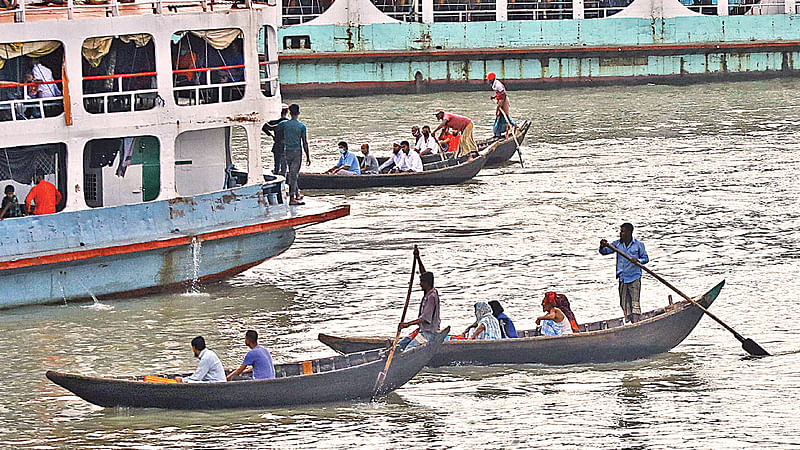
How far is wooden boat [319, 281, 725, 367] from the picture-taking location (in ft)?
48.6

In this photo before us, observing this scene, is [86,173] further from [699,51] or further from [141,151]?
[699,51]

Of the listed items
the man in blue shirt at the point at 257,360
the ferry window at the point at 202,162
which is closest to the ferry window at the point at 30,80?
the ferry window at the point at 202,162

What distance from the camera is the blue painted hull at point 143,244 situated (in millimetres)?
16672

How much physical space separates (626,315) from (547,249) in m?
5.47

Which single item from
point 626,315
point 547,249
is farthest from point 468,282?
point 626,315

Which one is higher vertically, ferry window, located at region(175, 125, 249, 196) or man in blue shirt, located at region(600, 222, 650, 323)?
ferry window, located at region(175, 125, 249, 196)

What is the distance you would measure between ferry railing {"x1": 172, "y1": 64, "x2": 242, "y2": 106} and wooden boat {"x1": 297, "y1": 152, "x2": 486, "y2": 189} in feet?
25.0

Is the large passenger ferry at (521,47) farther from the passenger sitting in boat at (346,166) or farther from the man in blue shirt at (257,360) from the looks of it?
the man in blue shirt at (257,360)

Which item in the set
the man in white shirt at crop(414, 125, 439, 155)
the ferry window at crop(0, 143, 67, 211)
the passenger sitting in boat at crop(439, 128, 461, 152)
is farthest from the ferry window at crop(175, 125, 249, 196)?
the passenger sitting in boat at crop(439, 128, 461, 152)

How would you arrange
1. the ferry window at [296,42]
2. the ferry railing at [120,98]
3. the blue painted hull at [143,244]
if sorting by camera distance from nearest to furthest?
the blue painted hull at [143,244], the ferry railing at [120,98], the ferry window at [296,42]

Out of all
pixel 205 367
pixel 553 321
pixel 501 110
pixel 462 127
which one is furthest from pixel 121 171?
pixel 501 110

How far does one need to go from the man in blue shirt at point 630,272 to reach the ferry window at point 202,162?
5.59 metres

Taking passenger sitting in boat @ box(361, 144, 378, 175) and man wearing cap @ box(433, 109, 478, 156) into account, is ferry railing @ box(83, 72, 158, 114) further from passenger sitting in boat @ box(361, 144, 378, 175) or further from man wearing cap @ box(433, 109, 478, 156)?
man wearing cap @ box(433, 109, 478, 156)

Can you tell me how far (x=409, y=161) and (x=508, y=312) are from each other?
9694 millimetres
